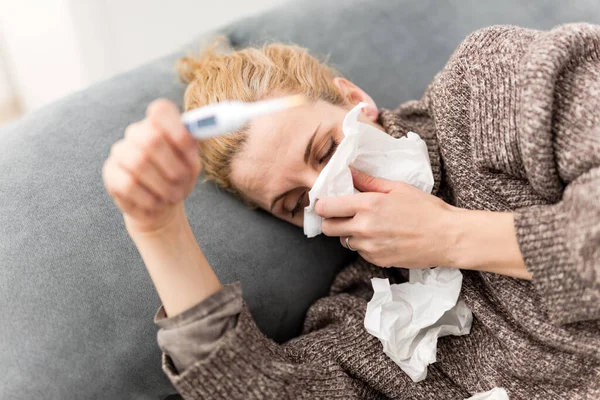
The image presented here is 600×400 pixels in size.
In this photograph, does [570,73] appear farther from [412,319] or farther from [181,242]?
[181,242]

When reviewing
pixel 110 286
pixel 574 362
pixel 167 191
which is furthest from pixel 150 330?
pixel 574 362

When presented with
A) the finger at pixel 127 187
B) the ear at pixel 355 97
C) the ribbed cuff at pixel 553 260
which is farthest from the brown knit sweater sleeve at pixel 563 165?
the finger at pixel 127 187

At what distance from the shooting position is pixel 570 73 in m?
0.92

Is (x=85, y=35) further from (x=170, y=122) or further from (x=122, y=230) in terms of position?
(x=170, y=122)

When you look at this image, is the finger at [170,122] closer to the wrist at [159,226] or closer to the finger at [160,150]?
the finger at [160,150]

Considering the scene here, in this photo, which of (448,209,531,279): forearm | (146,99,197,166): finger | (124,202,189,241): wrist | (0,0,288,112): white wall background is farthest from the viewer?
(0,0,288,112): white wall background

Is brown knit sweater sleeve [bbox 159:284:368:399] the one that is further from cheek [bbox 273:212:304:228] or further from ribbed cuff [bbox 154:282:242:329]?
cheek [bbox 273:212:304:228]

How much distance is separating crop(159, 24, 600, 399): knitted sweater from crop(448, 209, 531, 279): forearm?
3 cm

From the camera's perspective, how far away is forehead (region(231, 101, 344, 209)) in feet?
3.28

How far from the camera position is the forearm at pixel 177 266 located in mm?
788

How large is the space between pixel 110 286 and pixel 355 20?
0.88 metres

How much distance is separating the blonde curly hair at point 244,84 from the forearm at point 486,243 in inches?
13.5

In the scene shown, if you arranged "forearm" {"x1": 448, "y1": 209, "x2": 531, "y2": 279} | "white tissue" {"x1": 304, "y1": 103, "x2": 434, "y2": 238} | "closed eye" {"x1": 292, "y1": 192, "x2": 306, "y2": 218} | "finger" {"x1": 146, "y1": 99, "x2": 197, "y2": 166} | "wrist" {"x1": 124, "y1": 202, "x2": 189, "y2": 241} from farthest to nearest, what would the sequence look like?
"closed eye" {"x1": 292, "y1": 192, "x2": 306, "y2": 218}
"white tissue" {"x1": 304, "y1": 103, "x2": 434, "y2": 238}
"forearm" {"x1": 448, "y1": 209, "x2": 531, "y2": 279}
"wrist" {"x1": 124, "y1": 202, "x2": 189, "y2": 241}
"finger" {"x1": 146, "y1": 99, "x2": 197, "y2": 166}

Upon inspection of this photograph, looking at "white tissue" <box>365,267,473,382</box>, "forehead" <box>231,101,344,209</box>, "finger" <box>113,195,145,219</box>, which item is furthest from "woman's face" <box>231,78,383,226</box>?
"finger" <box>113,195,145,219</box>
